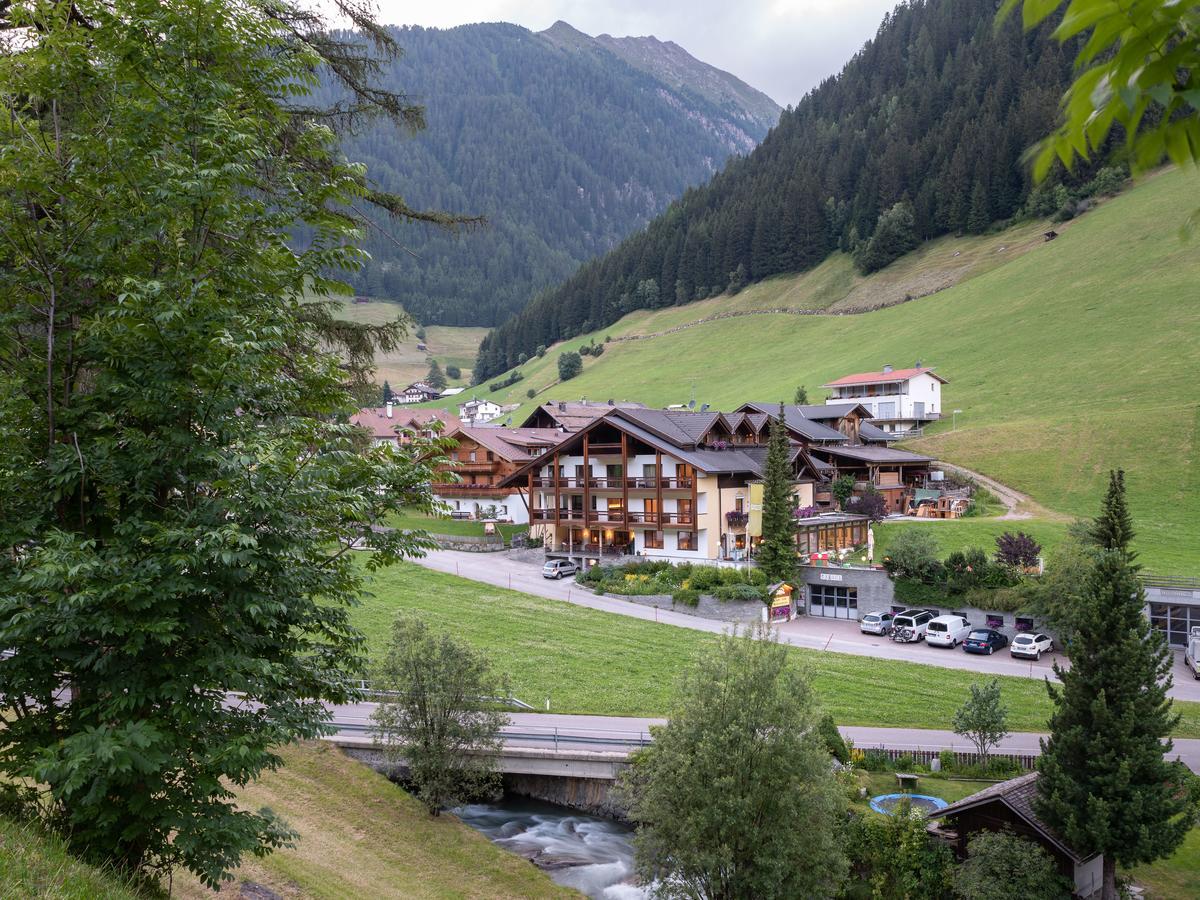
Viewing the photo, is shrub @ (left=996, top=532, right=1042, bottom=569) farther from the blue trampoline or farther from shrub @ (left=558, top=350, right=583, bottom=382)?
shrub @ (left=558, top=350, right=583, bottom=382)

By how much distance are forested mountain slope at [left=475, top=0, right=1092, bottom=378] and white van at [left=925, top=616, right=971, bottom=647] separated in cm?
10246

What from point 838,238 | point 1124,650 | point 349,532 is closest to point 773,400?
point 838,238

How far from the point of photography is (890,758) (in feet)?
89.0

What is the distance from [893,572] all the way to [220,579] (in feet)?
142

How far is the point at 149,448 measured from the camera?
8.36 metres

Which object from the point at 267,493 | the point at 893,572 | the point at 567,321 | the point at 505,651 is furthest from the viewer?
the point at 567,321

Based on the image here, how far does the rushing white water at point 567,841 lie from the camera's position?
23438 mm

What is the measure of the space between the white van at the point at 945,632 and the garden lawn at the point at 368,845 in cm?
2548

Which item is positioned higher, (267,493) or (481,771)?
(267,493)

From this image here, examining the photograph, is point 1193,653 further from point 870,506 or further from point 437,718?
point 437,718

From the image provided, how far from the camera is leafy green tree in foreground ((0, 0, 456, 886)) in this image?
782 cm

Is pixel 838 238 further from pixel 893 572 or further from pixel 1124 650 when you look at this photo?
pixel 1124 650

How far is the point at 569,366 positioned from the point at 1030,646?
367 feet

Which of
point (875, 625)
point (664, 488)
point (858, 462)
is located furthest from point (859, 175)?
point (875, 625)
